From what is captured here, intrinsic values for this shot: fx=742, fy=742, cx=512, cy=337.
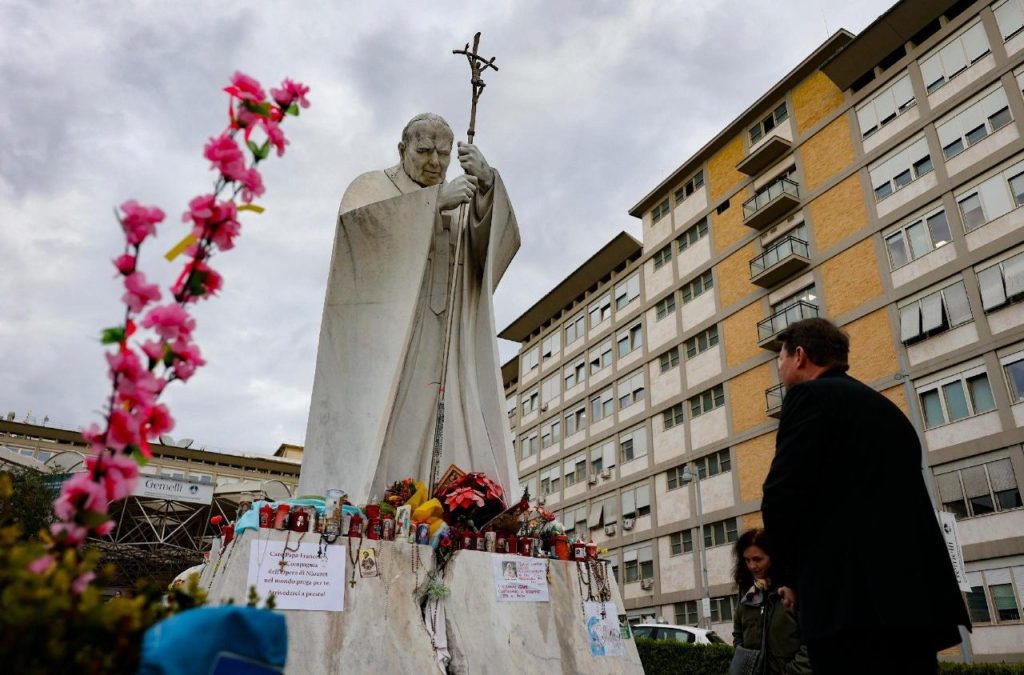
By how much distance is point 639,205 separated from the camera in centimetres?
3691

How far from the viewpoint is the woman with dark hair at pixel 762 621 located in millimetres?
3559

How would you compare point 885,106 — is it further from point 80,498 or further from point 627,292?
point 80,498

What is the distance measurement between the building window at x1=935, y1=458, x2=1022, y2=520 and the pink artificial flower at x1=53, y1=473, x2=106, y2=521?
22112mm

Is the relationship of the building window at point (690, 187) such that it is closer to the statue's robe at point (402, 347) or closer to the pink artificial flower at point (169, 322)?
the statue's robe at point (402, 347)

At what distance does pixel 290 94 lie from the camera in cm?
185

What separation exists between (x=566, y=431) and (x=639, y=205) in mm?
12557

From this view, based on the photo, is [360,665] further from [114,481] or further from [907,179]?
[907,179]

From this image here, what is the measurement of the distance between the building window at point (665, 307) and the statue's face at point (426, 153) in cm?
2789

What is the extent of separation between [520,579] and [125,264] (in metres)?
3.43

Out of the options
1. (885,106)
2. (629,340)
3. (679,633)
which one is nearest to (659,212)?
(629,340)

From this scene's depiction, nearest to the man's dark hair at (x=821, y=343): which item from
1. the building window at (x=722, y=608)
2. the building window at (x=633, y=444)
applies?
the building window at (x=722, y=608)

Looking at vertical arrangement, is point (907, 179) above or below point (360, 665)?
above

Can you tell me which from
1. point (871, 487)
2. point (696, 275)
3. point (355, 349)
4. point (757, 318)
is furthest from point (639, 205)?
point (871, 487)

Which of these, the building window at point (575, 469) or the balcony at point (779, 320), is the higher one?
the balcony at point (779, 320)
